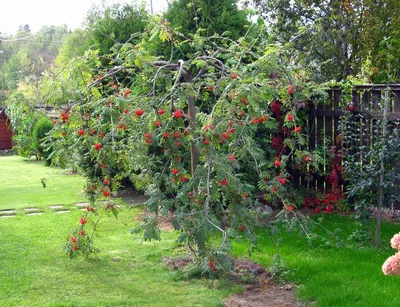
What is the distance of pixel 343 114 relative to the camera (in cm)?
701

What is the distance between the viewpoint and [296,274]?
4633mm

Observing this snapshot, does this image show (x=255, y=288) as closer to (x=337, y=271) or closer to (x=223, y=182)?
(x=337, y=271)

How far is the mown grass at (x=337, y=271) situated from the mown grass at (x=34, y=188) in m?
3.20

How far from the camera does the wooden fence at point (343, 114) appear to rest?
6.39 metres

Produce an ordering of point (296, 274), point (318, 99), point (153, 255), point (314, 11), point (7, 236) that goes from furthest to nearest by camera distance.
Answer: point (314, 11) → point (318, 99) → point (7, 236) → point (153, 255) → point (296, 274)

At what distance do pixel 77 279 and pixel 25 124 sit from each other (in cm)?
1291

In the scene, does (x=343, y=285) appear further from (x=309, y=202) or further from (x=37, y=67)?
(x=37, y=67)

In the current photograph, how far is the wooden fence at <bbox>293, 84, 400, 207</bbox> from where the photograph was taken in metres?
6.39

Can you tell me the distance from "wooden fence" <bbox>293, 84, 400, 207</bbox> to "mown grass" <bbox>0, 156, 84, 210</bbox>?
3.62m

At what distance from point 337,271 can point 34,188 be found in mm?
7765

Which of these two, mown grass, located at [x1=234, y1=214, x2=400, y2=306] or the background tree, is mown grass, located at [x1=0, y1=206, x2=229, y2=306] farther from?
the background tree

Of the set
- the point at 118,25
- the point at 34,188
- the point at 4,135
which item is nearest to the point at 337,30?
the point at 118,25

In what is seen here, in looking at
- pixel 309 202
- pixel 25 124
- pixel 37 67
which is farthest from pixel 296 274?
pixel 37 67

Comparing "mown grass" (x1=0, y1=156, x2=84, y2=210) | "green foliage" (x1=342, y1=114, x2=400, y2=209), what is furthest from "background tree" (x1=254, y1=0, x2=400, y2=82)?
"green foliage" (x1=342, y1=114, x2=400, y2=209)
